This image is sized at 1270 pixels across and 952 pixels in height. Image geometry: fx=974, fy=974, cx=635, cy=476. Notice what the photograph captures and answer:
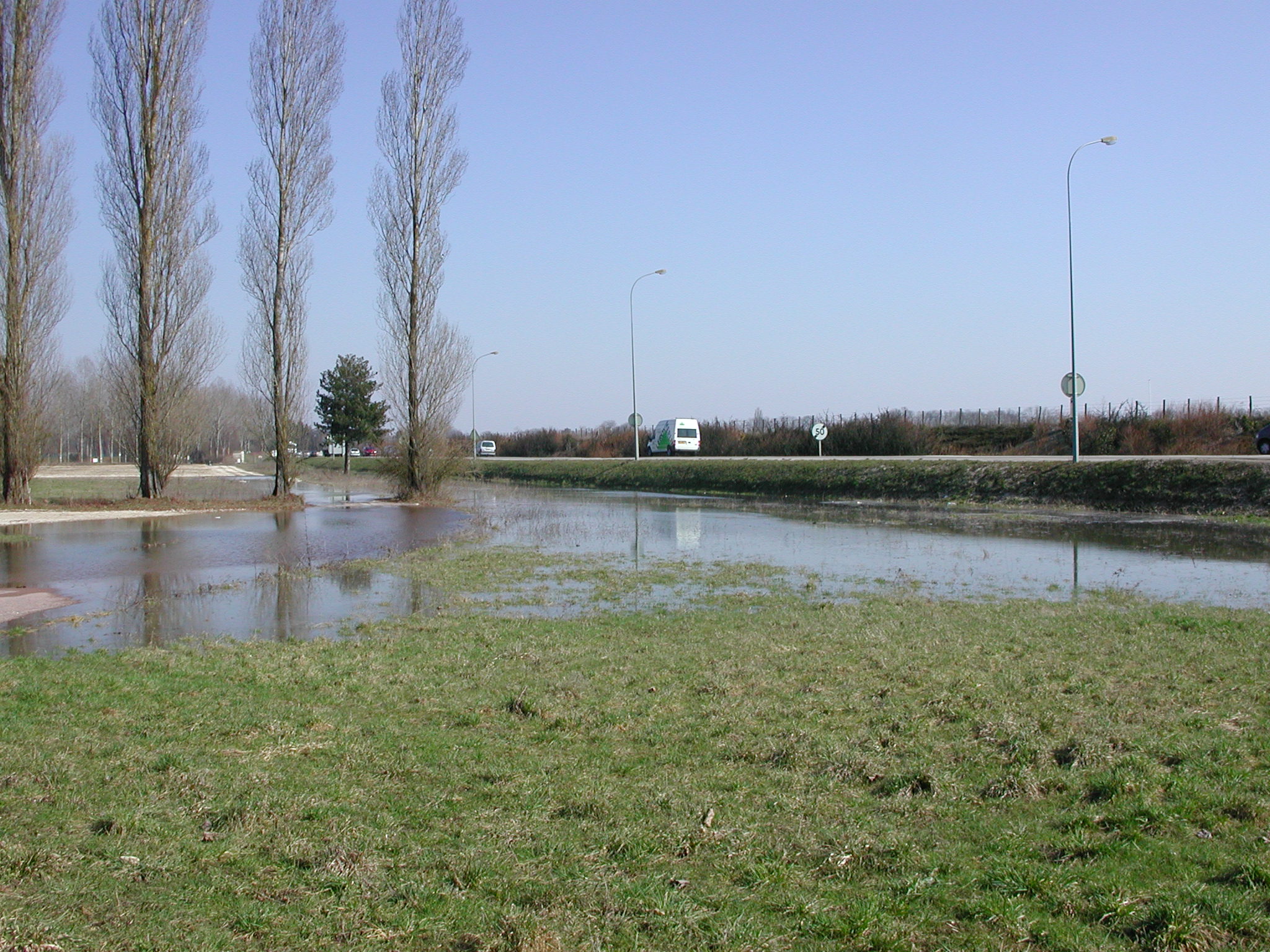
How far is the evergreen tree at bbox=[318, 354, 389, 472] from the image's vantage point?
221 feet

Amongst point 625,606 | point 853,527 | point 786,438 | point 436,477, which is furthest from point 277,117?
point 786,438

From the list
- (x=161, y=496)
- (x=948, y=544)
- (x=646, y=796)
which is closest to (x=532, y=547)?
(x=948, y=544)

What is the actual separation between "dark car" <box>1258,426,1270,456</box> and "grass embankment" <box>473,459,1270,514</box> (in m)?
6.89

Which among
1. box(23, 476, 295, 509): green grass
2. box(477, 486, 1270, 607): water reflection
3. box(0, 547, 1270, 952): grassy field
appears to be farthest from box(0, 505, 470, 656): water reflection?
box(477, 486, 1270, 607): water reflection

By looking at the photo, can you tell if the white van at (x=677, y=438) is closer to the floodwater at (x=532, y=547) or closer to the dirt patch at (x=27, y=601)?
the floodwater at (x=532, y=547)

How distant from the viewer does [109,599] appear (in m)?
12.9

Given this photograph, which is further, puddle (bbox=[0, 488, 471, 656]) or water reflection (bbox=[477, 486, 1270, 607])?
water reflection (bbox=[477, 486, 1270, 607])

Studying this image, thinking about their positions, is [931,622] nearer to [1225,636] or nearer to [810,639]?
[810,639]

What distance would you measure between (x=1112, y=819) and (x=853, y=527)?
19818 millimetres

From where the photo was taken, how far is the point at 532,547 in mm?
19969

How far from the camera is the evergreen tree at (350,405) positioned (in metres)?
67.4

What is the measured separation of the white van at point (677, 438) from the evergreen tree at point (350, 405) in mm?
19883

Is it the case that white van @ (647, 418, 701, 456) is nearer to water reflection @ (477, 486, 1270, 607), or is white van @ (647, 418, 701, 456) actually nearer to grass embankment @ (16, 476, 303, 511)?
grass embankment @ (16, 476, 303, 511)

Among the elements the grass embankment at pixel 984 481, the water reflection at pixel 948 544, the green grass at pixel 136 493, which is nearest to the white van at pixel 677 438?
the grass embankment at pixel 984 481
